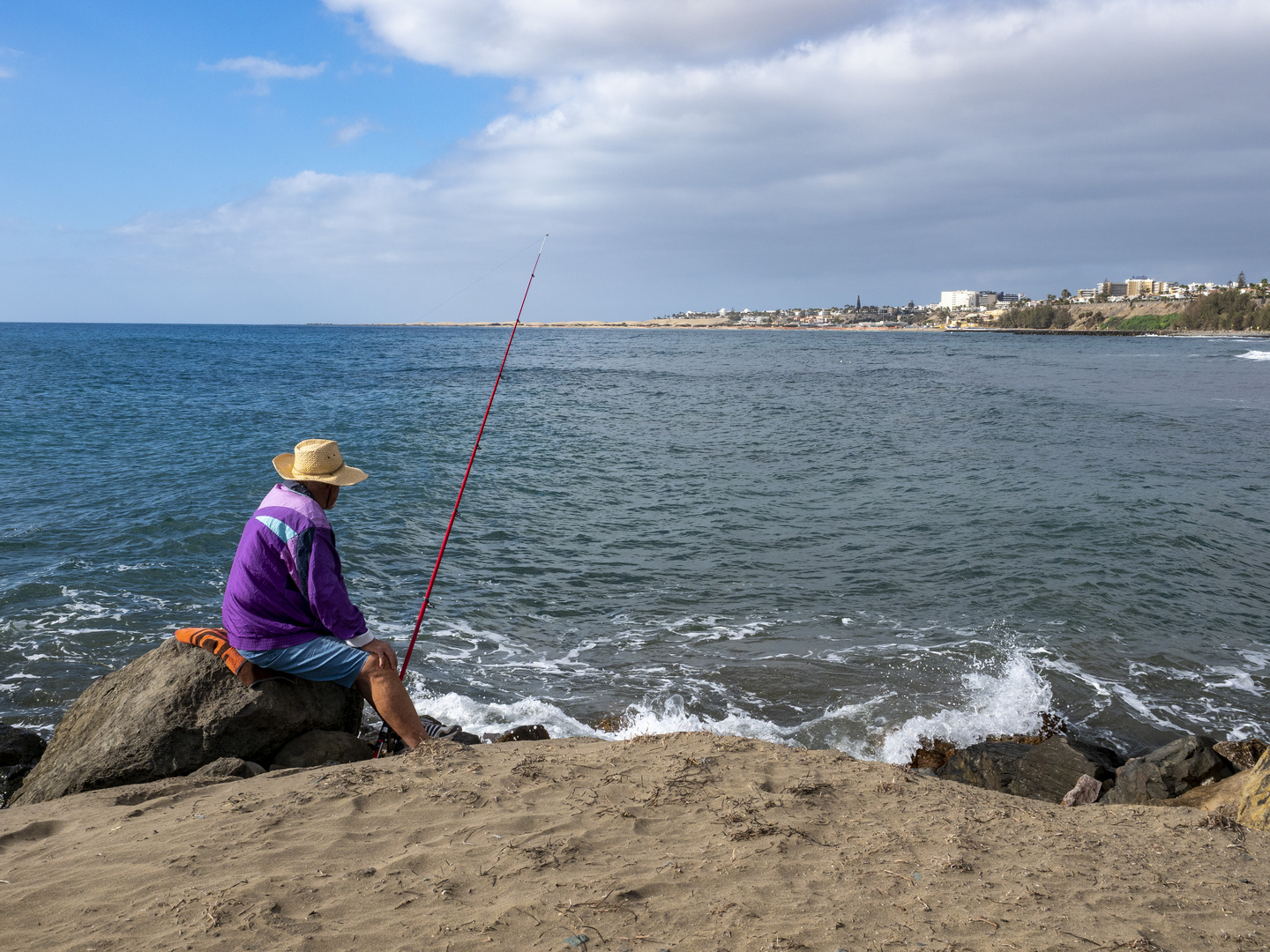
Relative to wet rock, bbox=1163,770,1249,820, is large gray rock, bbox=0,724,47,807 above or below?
above

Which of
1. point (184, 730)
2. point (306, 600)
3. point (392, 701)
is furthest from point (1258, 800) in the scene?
point (184, 730)

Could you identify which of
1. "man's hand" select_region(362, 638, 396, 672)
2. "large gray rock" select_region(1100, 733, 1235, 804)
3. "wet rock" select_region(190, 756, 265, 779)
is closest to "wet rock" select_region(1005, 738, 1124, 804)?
"large gray rock" select_region(1100, 733, 1235, 804)

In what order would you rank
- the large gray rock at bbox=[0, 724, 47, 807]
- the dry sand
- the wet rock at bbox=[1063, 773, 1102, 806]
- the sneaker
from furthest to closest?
the sneaker < the wet rock at bbox=[1063, 773, 1102, 806] < the large gray rock at bbox=[0, 724, 47, 807] < the dry sand

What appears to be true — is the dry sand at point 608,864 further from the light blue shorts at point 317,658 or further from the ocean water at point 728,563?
the ocean water at point 728,563

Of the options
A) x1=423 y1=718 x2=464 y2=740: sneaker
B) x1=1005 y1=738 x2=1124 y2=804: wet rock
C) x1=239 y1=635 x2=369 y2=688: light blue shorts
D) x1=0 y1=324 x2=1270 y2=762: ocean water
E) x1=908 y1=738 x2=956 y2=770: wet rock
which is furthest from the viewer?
x1=0 y1=324 x2=1270 y2=762: ocean water

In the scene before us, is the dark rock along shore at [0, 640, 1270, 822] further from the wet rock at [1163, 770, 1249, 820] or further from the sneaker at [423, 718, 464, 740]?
the sneaker at [423, 718, 464, 740]

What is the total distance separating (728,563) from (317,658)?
21.6 ft

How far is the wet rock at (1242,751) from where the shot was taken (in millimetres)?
5438

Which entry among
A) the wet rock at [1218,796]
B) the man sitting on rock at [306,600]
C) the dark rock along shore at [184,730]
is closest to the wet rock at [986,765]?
the wet rock at [1218,796]

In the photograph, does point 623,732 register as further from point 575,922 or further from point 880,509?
point 880,509

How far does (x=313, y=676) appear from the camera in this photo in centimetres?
463

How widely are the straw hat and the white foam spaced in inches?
174

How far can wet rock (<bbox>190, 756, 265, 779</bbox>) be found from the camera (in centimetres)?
416

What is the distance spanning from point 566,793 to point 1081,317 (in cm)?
15700
